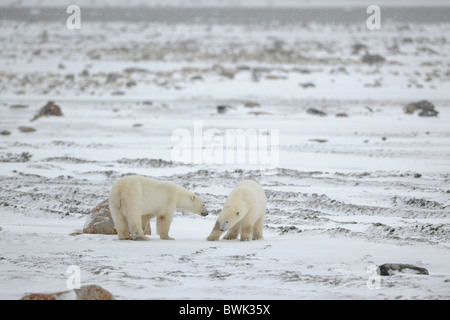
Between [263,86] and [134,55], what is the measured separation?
52.6 feet

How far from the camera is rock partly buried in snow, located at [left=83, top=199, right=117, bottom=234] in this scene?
8711 millimetres

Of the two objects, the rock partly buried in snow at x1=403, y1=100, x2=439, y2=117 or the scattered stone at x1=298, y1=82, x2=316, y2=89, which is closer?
the rock partly buried in snow at x1=403, y1=100, x2=439, y2=117

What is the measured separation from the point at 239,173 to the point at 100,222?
4.51 m

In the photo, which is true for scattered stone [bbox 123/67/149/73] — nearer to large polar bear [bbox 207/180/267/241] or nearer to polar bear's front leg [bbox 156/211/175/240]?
large polar bear [bbox 207/180/267/241]

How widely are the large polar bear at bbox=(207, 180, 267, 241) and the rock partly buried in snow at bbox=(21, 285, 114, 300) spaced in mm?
2887

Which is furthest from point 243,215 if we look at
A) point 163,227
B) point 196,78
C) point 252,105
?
point 196,78

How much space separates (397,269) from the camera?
6.33m

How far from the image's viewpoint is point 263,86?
1081 inches

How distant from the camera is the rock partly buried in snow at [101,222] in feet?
28.6

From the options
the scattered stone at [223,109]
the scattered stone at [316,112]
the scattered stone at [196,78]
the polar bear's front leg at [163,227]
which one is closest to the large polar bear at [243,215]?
the polar bear's front leg at [163,227]

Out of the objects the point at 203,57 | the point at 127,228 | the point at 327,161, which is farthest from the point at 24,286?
the point at 203,57

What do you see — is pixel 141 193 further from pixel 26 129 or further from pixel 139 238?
pixel 26 129

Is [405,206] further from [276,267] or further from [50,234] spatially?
[50,234]

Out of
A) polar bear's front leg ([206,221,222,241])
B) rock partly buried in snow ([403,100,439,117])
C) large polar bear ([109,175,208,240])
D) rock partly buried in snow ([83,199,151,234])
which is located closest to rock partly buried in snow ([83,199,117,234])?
rock partly buried in snow ([83,199,151,234])
